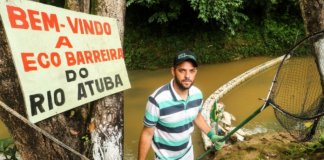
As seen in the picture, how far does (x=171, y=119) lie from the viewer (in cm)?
251

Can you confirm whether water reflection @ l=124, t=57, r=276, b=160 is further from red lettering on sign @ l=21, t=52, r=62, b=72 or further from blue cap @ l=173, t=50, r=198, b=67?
red lettering on sign @ l=21, t=52, r=62, b=72

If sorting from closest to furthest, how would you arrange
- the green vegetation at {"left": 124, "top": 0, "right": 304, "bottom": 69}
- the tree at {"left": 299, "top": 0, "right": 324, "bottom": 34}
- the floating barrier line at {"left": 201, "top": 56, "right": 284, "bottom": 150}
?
the tree at {"left": 299, "top": 0, "right": 324, "bottom": 34}
the floating barrier line at {"left": 201, "top": 56, "right": 284, "bottom": 150}
the green vegetation at {"left": 124, "top": 0, "right": 304, "bottom": 69}

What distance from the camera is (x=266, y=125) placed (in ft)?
21.5

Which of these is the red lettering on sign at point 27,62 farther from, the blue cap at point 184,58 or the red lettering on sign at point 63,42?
the blue cap at point 184,58

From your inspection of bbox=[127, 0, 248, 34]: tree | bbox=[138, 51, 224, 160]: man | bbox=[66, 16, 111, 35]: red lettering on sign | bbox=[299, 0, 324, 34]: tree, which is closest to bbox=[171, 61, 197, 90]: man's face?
bbox=[138, 51, 224, 160]: man

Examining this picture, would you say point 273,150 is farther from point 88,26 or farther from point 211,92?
point 211,92

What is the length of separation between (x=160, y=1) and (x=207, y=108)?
6582 millimetres

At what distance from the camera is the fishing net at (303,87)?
313cm

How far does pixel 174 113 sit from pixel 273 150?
2512 mm

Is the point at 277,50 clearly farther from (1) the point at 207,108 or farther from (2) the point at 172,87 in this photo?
(2) the point at 172,87

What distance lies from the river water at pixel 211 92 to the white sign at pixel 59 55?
3313 millimetres

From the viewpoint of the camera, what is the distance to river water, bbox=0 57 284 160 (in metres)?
6.54

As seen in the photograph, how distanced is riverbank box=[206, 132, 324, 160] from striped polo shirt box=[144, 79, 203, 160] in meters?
2.03

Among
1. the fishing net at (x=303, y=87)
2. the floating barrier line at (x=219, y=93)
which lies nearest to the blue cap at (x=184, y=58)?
the fishing net at (x=303, y=87)
